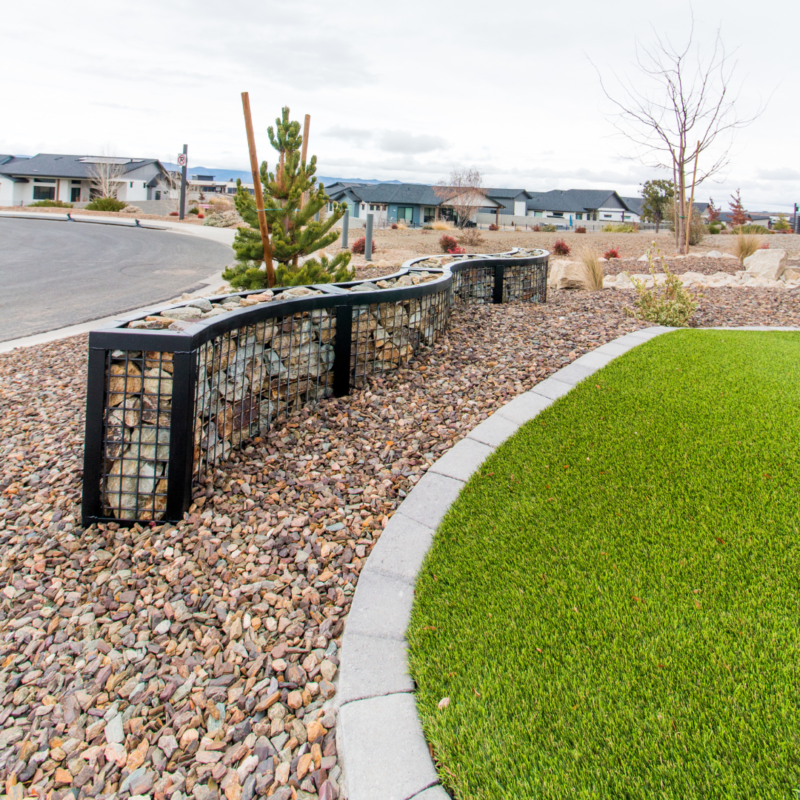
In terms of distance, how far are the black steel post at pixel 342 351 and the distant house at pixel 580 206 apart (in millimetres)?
65308

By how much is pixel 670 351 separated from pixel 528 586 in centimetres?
399

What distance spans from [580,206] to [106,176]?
1842 inches

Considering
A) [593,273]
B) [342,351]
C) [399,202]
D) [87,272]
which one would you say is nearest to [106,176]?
[399,202]

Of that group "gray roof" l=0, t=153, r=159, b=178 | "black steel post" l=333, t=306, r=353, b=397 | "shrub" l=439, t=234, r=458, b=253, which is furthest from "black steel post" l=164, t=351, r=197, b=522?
"gray roof" l=0, t=153, r=159, b=178

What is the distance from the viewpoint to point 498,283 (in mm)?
7711

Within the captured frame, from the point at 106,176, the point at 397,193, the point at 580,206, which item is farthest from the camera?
the point at 580,206

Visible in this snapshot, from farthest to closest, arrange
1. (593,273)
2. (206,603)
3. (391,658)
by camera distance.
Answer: (593,273), (206,603), (391,658)

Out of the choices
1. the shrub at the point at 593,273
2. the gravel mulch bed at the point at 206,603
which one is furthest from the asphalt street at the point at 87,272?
the shrub at the point at 593,273

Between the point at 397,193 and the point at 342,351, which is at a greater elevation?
the point at 397,193

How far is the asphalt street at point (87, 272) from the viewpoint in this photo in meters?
9.17

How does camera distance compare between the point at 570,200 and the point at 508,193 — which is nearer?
the point at 508,193

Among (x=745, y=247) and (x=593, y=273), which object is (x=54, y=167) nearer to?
(x=745, y=247)

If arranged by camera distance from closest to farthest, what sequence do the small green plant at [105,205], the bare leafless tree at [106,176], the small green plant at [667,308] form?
the small green plant at [667,308] → the small green plant at [105,205] → the bare leafless tree at [106,176]

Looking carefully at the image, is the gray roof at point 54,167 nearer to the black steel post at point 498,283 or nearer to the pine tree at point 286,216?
the pine tree at point 286,216
